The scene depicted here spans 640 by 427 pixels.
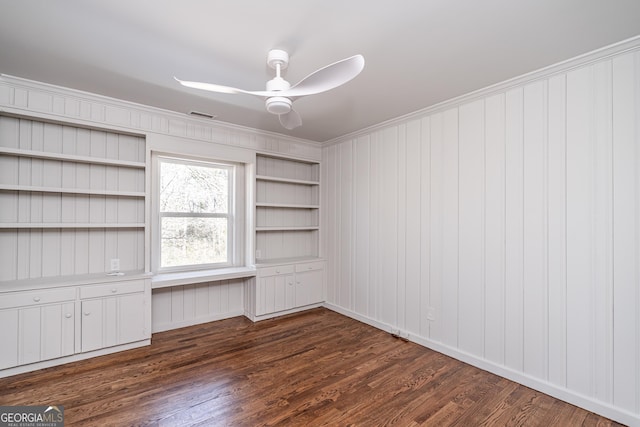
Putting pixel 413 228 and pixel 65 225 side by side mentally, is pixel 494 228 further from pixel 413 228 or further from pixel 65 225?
pixel 65 225

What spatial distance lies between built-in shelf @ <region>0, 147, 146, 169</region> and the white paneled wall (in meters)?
2.88

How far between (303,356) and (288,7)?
9.57 feet

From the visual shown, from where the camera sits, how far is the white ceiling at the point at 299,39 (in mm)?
1730

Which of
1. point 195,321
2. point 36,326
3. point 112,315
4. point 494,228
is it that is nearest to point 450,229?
point 494,228

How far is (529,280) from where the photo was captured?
99.0 inches

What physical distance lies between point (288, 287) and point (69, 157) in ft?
9.43

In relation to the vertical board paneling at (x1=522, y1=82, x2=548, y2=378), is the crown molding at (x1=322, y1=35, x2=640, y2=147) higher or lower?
higher

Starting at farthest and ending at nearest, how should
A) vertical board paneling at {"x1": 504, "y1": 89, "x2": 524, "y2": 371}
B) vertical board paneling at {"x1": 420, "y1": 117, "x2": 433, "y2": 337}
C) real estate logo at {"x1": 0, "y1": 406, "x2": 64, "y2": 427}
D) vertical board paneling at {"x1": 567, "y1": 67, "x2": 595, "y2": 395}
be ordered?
vertical board paneling at {"x1": 420, "y1": 117, "x2": 433, "y2": 337} → vertical board paneling at {"x1": 504, "y1": 89, "x2": 524, "y2": 371} → vertical board paneling at {"x1": 567, "y1": 67, "x2": 595, "y2": 395} → real estate logo at {"x1": 0, "y1": 406, "x2": 64, "y2": 427}

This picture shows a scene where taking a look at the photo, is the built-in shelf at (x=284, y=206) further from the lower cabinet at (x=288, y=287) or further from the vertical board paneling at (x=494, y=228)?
the vertical board paneling at (x=494, y=228)

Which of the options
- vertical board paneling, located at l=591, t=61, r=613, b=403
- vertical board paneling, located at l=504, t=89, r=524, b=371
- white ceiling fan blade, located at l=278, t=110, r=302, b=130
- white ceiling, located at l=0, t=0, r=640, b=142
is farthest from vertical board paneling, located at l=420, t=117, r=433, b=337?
white ceiling fan blade, located at l=278, t=110, r=302, b=130

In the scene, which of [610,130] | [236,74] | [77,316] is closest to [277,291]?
[77,316]

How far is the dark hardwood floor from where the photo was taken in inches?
81.4

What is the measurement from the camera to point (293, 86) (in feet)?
6.16

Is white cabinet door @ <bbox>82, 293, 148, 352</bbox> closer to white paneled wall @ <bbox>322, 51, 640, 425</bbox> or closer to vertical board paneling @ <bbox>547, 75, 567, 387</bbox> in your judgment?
white paneled wall @ <bbox>322, 51, 640, 425</bbox>
